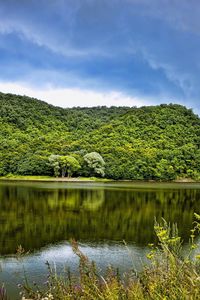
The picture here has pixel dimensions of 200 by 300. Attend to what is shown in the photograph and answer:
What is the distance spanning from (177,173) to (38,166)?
38.8 meters

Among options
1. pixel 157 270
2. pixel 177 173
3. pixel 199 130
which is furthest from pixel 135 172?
pixel 157 270

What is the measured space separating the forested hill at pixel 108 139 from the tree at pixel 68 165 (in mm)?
3066

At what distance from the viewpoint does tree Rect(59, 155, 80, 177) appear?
9212 centimetres

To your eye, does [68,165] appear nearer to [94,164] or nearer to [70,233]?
[94,164]

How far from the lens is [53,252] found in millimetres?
15977

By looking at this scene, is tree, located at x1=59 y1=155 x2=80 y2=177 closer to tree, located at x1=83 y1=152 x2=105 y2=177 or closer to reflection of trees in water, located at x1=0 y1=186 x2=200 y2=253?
tree, located at x1=83 y1=152 x2=105 y2=177

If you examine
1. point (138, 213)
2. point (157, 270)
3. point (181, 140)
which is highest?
point (181, 140)

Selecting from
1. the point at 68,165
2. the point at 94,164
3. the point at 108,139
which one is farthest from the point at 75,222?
the point at 108,139

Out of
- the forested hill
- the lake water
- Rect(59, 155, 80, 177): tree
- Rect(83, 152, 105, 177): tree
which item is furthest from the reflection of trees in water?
the forested hill

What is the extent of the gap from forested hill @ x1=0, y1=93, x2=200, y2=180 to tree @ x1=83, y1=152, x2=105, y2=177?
93.7 inches

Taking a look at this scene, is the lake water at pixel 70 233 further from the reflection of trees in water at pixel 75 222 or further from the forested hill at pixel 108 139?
the forested hill at pixel 108 139

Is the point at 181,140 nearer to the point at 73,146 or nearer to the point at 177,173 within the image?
the point at 177,173

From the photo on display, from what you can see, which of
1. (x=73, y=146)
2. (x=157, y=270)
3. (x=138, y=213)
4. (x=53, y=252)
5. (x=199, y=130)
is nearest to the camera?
(x=157, y=270)

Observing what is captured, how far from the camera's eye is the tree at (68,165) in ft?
302
